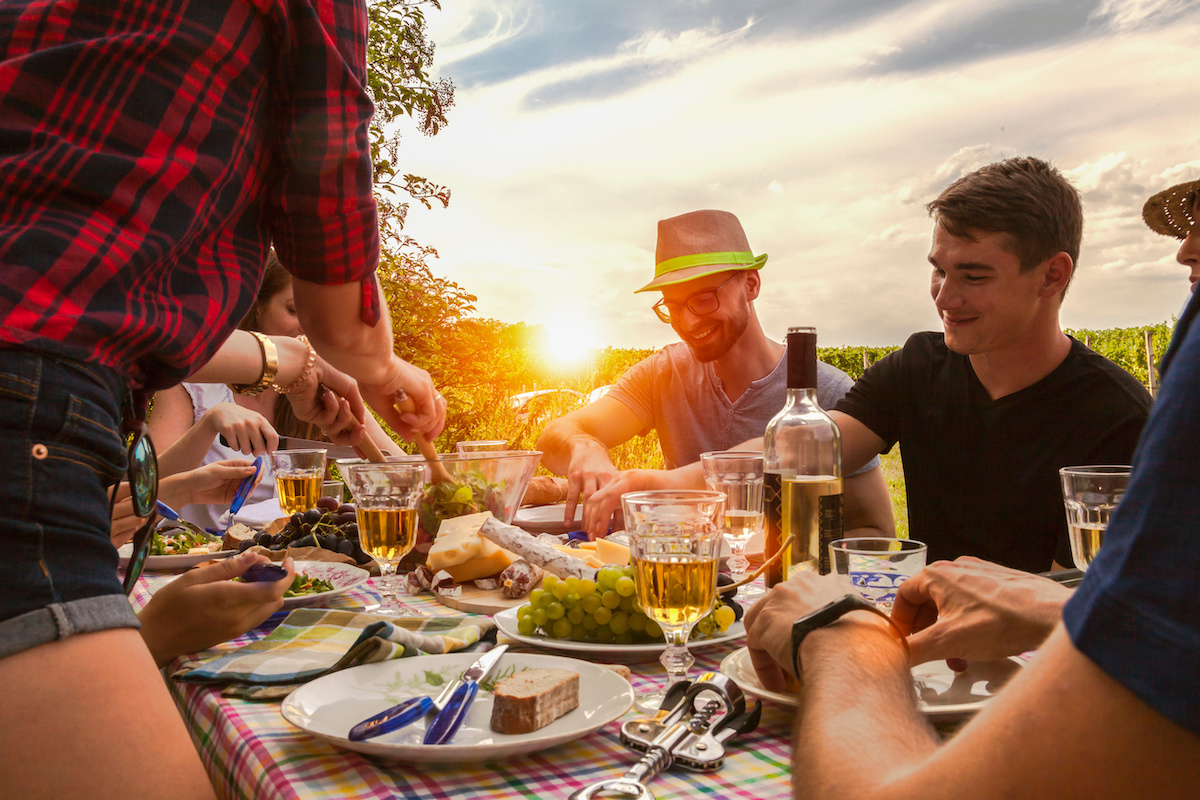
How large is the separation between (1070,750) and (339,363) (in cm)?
148

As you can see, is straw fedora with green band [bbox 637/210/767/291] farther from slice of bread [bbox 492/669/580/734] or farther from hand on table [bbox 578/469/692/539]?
slice of bread [bbox 492/669/580/734]

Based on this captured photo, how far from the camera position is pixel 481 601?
1689mm

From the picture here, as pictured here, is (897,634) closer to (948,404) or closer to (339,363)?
(339,363)

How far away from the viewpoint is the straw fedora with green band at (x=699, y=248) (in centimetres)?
380

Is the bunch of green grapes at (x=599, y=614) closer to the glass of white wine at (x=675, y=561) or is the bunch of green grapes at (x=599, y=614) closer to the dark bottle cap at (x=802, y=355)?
the glass of white wine at (x=675, y=561)

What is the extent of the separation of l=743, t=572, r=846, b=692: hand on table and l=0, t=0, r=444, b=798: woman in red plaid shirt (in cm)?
67

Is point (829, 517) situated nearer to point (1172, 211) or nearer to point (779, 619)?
point (779, 619)

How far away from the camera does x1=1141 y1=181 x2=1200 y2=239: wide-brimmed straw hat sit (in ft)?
12.6

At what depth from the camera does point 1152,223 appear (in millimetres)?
4316

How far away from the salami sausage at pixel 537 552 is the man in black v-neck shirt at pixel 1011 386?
5.69ft

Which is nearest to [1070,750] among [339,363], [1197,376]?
[1197,376]

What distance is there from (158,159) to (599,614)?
89 cm

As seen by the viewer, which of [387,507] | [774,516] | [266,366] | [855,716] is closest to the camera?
[855,716]

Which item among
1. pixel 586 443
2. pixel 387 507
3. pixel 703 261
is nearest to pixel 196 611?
pixel 387 507
